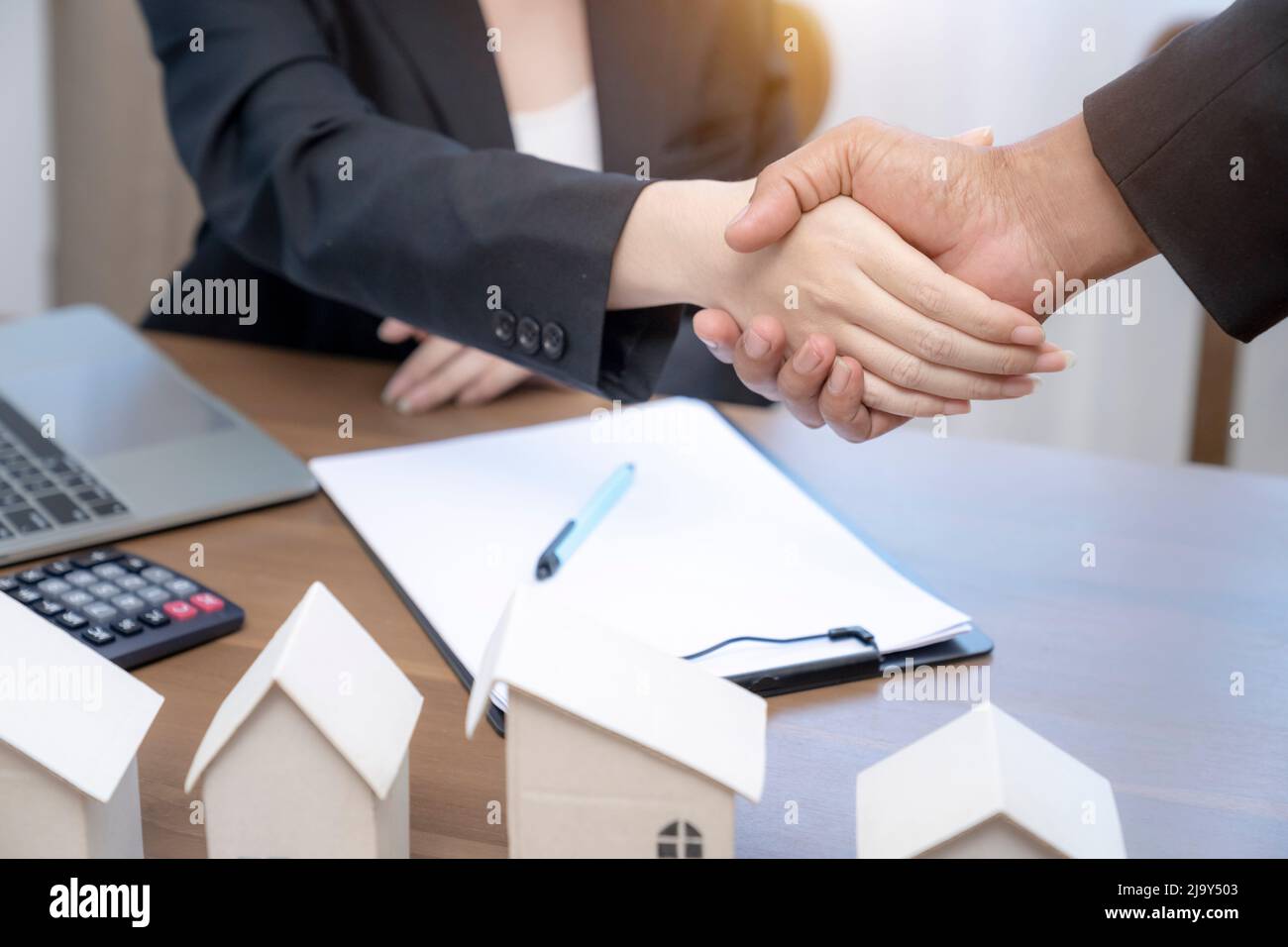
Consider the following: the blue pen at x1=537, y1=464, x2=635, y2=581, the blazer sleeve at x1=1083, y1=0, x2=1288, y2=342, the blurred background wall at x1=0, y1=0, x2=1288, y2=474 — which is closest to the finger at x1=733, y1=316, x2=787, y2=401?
the blue pen at x1=537, y1=464, x2=635, y2=581

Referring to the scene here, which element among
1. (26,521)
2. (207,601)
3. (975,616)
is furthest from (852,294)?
(26,521)

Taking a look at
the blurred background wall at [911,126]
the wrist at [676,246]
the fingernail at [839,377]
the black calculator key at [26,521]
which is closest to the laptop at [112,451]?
the black calculator key at [26,521]

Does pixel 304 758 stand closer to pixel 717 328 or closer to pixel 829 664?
pixel 829 664

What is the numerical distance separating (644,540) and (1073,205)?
0.36m

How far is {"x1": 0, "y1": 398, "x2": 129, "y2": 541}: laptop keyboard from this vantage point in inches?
31.9

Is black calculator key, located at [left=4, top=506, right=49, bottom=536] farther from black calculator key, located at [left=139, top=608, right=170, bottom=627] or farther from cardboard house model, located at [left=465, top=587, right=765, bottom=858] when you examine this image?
cardboard house model, located at [left=465, top=587, right=765, bottom=858]

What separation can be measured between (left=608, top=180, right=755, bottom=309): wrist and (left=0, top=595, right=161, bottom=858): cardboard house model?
0.48 m

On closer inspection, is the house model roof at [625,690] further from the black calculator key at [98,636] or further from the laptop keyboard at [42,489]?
the laptop keyboard at [42,489]

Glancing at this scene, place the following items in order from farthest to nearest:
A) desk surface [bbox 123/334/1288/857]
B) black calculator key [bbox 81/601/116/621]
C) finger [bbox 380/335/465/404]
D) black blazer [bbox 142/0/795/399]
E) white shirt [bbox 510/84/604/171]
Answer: white shirt [bbox 510/84/604/171] < finger [bbox 380/335/465/404] < black blazer [bbox 142/0/795/399] < black calculator key [bbox 81/601/116/621] < desk surface [bbox 123/334/1288/857]

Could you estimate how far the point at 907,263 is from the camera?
2.77ft

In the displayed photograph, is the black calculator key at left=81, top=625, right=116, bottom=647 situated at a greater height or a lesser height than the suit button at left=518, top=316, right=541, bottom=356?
lesser

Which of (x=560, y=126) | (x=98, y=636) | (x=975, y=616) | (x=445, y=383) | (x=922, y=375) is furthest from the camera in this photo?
(x=560, y=126)

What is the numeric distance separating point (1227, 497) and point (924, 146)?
1.19 feet
